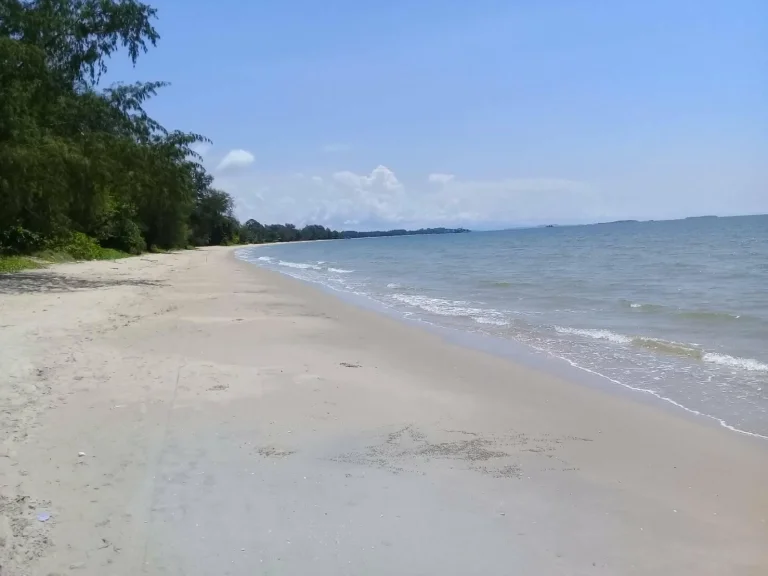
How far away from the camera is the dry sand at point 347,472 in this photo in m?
4.00

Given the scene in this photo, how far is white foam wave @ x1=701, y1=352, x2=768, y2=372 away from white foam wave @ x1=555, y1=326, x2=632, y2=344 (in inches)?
70.3

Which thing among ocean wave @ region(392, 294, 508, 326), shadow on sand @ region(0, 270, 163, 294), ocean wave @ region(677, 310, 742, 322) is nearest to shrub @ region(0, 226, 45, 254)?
shadow on sand @ region(0, 270, 163, 294)

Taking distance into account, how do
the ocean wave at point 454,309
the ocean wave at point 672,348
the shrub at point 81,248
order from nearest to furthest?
the ocean wave at point 672,348 < the ocean wave at point 454,309 < the shrub at point 81,248

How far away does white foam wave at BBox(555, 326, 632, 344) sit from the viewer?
41.2ft

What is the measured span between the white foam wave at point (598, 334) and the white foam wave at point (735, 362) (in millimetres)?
1784

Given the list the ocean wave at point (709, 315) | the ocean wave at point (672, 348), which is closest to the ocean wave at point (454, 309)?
the ocean wave at point (672, 348)

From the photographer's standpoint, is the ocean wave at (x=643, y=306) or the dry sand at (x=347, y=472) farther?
the ocean wave at (x=643, y=306)

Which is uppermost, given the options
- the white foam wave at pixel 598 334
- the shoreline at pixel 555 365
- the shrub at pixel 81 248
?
the shrub at pixel 81 248

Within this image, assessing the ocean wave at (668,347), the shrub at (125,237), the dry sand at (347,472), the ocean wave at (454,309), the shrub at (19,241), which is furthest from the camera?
the shrub at (125,237)

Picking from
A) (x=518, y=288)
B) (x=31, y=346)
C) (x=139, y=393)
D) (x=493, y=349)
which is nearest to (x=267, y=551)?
(x=139, y=393)

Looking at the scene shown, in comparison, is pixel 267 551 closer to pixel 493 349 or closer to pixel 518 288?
pixel 493 349

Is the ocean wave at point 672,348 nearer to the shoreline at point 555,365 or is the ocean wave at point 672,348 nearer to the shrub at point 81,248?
the shoreline at point 555,365

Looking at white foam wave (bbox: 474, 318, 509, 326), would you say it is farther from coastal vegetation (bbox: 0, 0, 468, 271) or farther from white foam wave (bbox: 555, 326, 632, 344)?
coastal vegetation (bbox: 0, 0, 468, 271)

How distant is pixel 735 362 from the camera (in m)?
10.2
